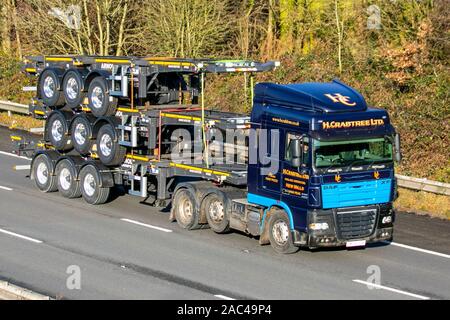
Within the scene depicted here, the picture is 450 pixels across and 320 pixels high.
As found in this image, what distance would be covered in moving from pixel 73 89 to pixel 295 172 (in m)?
7.00

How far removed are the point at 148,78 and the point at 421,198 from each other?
698 cm

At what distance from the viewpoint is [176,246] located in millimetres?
17672

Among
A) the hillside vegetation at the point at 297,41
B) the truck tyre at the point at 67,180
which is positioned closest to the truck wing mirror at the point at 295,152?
the truck tyre at the point at 67,180

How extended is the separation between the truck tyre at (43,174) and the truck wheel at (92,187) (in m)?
1.09

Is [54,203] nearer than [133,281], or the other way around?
[133,281]

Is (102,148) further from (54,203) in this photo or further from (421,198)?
(421,198)

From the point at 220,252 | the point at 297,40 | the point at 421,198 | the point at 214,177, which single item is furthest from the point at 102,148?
the point at 297,40

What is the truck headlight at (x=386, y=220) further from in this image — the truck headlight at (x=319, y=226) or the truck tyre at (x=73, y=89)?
the truck tyre at (x=73, y=89)

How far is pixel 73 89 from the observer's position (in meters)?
21.2

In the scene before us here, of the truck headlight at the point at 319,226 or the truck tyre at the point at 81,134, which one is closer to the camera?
the truck headlight at the point at 319,226

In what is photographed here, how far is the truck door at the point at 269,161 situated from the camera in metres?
17.0

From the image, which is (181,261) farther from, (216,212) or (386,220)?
(386,220)

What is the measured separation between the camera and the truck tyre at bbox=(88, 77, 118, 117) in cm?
2028
